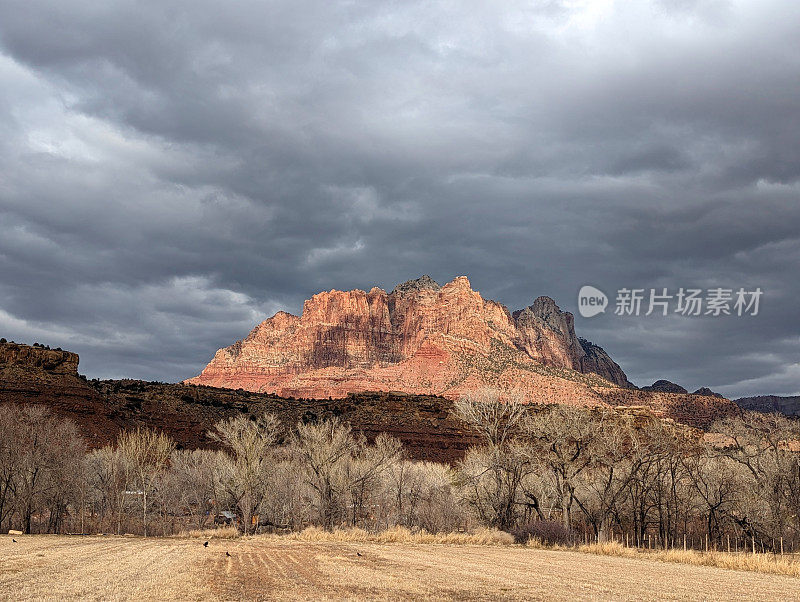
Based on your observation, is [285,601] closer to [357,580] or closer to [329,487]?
[357,580]

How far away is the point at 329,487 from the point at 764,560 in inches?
1349

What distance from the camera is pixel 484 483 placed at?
5009 centimetres

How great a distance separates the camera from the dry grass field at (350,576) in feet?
57.5

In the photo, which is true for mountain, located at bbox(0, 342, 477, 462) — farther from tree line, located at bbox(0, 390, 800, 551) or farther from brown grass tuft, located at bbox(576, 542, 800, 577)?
brown grass tuft, located at bbox(576, 542, 800, 577)

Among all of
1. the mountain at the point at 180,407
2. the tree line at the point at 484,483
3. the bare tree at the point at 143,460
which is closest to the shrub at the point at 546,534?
the tree line at the point at 484,483

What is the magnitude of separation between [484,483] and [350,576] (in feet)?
98.5

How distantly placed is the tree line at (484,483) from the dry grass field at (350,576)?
15.9m

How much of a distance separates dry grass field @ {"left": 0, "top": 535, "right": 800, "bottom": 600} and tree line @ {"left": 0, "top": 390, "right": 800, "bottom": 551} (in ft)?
52.2

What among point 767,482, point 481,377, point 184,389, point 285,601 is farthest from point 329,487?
point 481,377

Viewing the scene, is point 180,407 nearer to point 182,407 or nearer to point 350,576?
point 182,407

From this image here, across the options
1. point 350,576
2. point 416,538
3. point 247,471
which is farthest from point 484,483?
point 350,576

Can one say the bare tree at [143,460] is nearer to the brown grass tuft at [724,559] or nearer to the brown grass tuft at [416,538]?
the brown grass tuft at [416,538]

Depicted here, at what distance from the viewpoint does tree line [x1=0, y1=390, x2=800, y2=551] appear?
46375 millimetres

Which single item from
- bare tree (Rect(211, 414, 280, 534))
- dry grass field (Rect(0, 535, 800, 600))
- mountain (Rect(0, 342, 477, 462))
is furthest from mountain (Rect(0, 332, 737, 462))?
dry grass field (Rect(0, 535, 800, 600))
